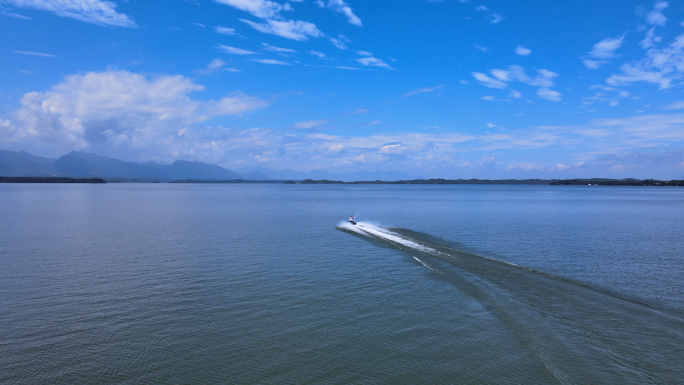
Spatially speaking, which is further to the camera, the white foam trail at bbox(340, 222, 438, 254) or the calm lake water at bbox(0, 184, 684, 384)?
the white foam trail at bbox(340, 222, 438, 254)

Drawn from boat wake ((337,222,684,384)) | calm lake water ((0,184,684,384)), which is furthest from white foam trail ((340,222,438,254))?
boat wake ((337,222,684,384))

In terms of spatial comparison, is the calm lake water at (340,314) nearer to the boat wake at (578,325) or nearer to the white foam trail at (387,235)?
the boat wake at (578,325)

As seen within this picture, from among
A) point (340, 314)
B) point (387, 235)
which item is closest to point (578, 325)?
point (340, 314)

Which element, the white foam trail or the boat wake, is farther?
the white foam trail

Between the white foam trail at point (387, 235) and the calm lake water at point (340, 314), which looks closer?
the calm lake water at point (340, 314)

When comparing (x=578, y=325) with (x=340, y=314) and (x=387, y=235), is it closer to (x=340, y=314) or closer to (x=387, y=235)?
(x=340, y=314)

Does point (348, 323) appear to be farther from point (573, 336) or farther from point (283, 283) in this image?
point (573, 336)

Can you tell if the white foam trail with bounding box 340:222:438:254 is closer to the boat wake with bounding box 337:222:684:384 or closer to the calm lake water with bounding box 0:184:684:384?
the calm lake water with bounding box 0:184:684:384

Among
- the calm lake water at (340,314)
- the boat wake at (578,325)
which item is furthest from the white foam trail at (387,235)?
the boat wake at (578,325)
